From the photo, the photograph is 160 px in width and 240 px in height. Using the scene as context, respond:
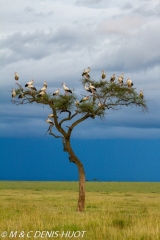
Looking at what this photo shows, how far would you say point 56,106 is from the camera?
2456cm

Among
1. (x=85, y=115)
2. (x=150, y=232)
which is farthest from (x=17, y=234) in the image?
(x=85, y=115)

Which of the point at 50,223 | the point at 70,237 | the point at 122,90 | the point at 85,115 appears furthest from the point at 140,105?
the point at 70,237

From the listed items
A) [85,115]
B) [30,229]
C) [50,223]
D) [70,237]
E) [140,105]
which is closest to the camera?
[70,237]

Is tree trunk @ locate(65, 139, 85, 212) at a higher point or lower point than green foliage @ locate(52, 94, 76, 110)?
lower

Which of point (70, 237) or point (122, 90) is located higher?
point (122, 90)

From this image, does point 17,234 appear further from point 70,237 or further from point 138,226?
point 138,226

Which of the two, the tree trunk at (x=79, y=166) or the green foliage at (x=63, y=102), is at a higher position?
the green foliage at (x=63, y=102)

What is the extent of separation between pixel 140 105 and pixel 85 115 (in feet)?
11.5

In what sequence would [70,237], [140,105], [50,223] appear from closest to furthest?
[70,237], [50,223], [140,105]

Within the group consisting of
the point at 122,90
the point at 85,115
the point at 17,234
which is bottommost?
the point at 17,234

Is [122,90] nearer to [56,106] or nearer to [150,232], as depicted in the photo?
[56,106]

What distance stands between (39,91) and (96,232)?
482 inches

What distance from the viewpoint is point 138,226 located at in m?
15.2

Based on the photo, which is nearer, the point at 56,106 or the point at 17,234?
the point at 17,234
